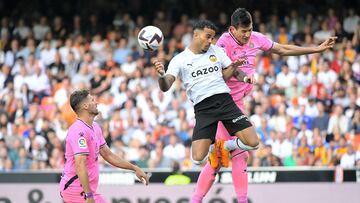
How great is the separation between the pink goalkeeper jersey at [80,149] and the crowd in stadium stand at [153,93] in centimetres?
713

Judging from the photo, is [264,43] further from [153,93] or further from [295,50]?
[153,93]

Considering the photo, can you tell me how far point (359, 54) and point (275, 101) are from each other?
2.31 metres

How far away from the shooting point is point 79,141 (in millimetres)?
10656

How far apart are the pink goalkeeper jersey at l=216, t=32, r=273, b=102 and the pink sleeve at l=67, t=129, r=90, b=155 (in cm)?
228

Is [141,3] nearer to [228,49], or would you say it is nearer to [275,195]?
[275,195]

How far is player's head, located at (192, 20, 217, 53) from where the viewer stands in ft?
37.7

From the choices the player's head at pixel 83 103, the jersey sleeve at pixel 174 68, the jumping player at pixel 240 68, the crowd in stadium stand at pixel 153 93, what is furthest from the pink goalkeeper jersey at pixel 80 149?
the crowd in stadium stand at pixel 153 93

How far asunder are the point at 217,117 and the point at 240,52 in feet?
3.32

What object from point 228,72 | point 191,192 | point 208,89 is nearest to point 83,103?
point 208,89

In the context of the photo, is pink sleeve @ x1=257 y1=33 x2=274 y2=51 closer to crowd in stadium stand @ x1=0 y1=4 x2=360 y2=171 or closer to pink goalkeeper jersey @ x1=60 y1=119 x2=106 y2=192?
pink goalkeeper jersey @ x1=60 y1=119 x2=106 y2=192

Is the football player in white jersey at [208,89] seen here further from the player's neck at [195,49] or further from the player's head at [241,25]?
the player's head at [241,25]

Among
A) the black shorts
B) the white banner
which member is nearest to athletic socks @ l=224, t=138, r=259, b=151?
the black shorts

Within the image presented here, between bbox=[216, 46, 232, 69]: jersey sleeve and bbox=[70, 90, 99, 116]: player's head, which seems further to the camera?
bbox=[216, 46, 232, 69]: jersey sleeve

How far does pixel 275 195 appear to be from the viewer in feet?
50.9
